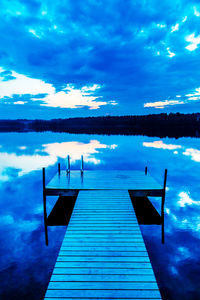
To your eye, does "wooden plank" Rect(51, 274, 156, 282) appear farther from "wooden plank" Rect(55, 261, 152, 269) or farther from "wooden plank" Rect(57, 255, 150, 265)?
"wooden plank" Rect(57, 255, 150, 265)

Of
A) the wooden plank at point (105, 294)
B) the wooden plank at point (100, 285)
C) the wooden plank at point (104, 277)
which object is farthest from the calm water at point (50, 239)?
the wooden plank at point (105, 294)

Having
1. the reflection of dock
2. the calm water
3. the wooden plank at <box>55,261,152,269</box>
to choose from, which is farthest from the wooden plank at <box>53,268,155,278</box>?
the calm water

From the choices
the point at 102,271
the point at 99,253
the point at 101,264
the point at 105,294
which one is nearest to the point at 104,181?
the point at 99,253

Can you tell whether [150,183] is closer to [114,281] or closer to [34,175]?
[114,281]

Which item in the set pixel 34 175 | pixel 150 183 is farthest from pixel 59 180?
pixel 34 175

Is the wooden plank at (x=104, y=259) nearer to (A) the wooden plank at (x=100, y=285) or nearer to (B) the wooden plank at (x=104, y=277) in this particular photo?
(B) the wooden plank at (x=104, y=277)

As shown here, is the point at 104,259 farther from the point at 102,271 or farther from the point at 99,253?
the point at 102,271

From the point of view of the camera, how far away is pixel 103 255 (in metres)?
5.75

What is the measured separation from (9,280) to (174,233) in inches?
318

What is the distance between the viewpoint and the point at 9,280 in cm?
694

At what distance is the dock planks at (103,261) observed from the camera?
4535mm

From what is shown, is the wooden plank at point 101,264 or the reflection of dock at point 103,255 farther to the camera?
the wooden plank at point 101,264

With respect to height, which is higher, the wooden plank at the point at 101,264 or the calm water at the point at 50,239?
the wooden plank at the point at 101,264

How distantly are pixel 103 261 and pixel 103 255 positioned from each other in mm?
245
